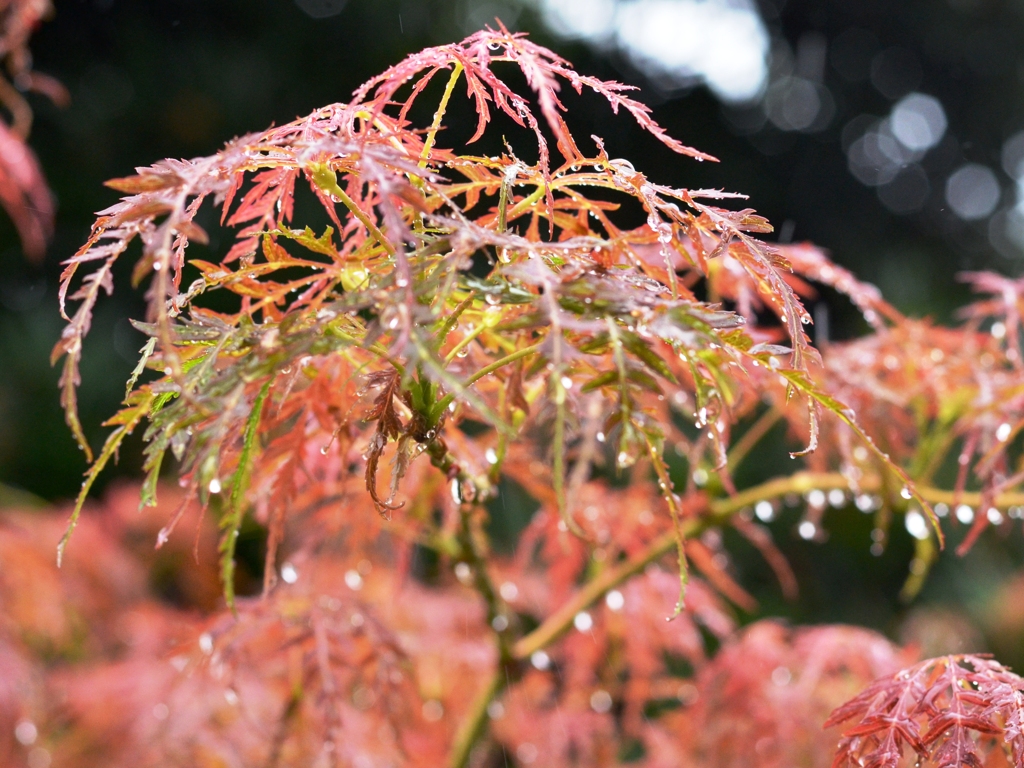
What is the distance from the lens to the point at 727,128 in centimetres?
287

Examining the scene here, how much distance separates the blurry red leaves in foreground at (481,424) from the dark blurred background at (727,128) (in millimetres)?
1245

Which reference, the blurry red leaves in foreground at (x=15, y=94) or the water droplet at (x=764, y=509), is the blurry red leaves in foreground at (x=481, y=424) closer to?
the water droplet at (x=764, y=509)

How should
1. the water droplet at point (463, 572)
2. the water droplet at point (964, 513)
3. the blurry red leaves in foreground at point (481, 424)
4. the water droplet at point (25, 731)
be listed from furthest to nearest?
the water droplet at point (25, 731) < the water droplet at point (463, 572) < the water droplet at point (964, 513) < the blurry red leaves in foreground at point (481, 424)

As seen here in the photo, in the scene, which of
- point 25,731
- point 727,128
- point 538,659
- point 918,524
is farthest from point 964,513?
point 727,128

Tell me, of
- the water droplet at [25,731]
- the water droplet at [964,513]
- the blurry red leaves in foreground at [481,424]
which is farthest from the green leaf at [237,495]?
the water droplet at [25,731]

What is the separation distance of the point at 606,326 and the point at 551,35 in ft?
7.85

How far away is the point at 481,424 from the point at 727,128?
234cm

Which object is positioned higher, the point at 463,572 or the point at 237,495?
the point at 237,495

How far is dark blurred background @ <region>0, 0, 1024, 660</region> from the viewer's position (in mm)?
2498

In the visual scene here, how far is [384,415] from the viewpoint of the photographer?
1.37 feet

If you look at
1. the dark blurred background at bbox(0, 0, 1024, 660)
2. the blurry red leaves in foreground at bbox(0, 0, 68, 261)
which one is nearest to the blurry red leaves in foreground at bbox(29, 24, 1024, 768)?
the blurry red leaves in foreground at bbox(0, 0, 68, 261)

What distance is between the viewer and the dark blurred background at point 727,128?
250cm

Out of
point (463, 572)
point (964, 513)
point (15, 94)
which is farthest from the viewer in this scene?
point (15, 94)

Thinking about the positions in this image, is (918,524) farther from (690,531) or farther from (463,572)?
(463,572)
